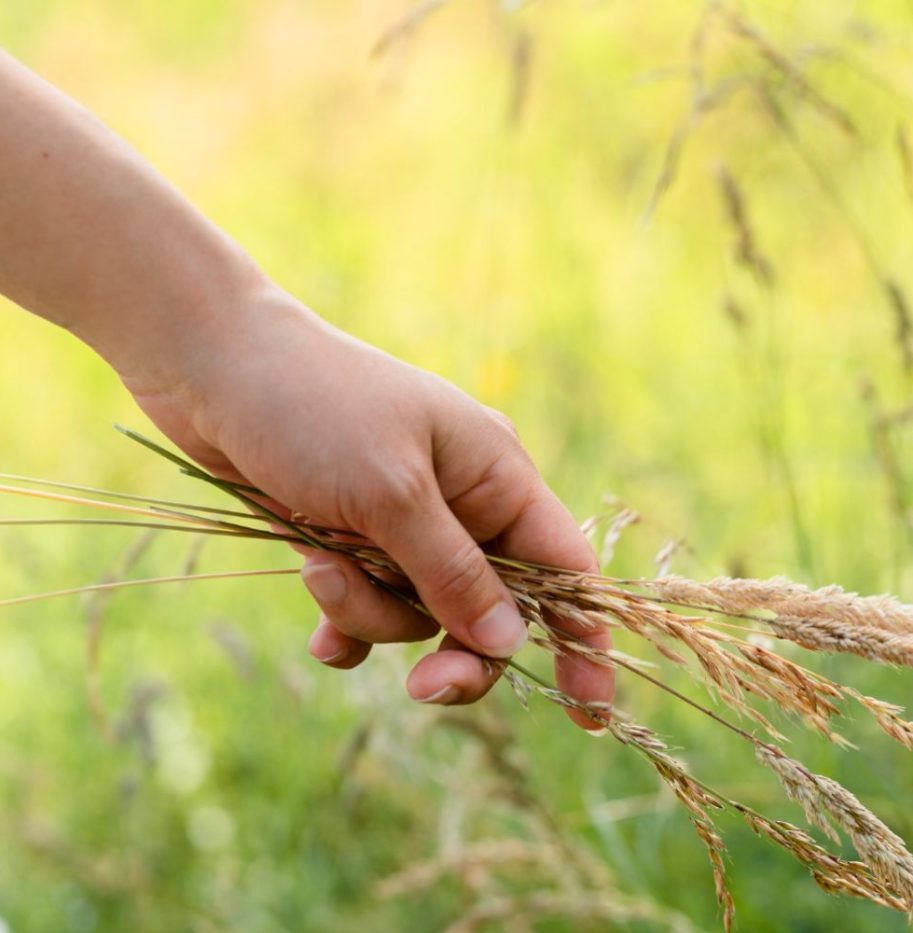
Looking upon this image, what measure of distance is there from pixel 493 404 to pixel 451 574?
6.96ft

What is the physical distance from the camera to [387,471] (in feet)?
3.86

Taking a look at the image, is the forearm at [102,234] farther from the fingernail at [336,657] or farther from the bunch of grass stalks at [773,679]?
the fingernail at [336,657]

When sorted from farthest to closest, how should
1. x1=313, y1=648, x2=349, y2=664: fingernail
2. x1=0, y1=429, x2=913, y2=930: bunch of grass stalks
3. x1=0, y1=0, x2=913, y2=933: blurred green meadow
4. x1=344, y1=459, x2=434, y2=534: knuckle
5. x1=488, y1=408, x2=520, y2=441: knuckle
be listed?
x1=0, y1=0, x2=913, y2=933: blurred green meadow → x1=313, y1=648, x2=349, y2=664: fingernail → x1=488, y1=408, x2=520, y2=441: knuckle → x1=344, y1=459, x2=434, y2=534: knuckle → x1=0, y1=429, x2=913, y2=930: bunch of grass stalks

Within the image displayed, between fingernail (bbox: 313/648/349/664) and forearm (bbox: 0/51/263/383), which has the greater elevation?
forearm (bbox: 0/51/263/383)

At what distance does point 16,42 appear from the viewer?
17.3 ft

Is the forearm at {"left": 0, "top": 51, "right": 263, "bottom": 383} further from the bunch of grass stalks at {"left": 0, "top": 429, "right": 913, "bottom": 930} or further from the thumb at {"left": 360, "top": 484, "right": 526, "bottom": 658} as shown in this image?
the thumb at {"left": 360, "top": 484, "right": 526, "bottom": 658}

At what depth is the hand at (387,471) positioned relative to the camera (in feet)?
3.91

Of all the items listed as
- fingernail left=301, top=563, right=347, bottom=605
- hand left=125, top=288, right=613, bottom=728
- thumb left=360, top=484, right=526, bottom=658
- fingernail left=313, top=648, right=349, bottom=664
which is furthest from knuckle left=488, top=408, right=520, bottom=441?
fingernail left=313, top=648, right=349, bottom=664

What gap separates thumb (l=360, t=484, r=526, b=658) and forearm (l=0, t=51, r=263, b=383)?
0.28m

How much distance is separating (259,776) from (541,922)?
2.65 feet

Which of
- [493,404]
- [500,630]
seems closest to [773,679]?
[500,630]

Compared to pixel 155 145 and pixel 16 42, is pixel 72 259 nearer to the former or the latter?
pixel 155 145

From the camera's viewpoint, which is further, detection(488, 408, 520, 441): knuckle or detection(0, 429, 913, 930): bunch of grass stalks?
detection(488, 408, 520, 441): knuckle

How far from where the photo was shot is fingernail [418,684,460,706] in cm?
127
